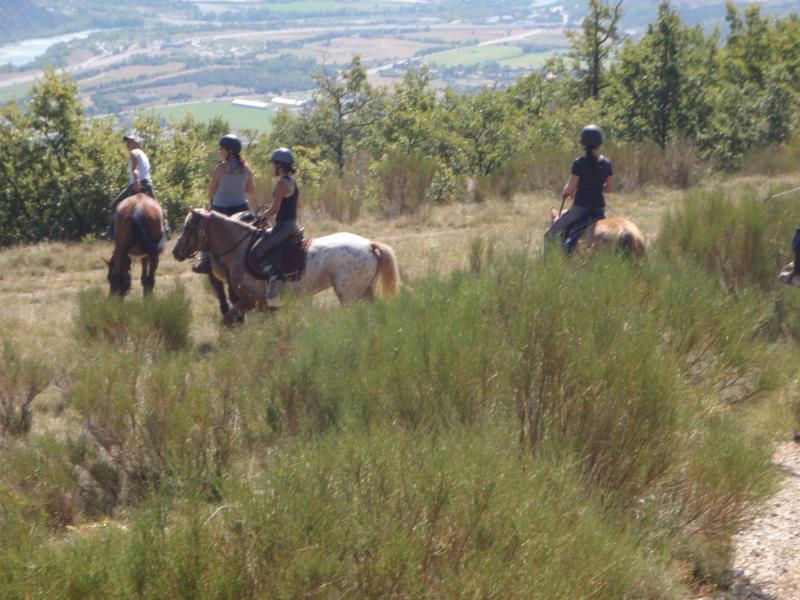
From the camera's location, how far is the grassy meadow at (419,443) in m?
3.94

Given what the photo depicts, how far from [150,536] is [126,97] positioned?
79.9m

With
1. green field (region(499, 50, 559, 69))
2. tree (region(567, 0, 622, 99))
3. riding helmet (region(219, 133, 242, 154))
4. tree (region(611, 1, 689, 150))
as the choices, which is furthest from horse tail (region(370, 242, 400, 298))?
green field (region(499, 50, 559, 69))

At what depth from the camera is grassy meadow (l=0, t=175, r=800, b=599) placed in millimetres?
3936

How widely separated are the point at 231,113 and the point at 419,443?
210 ft

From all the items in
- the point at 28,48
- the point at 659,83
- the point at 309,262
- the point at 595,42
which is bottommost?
the point at 309,262

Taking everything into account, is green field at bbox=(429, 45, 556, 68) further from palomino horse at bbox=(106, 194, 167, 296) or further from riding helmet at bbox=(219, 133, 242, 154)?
riding helmet at bbox=(219, 133, 242, 154)

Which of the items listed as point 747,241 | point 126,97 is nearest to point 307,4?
point 126,97

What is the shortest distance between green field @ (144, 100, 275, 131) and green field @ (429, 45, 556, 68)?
23.3 m

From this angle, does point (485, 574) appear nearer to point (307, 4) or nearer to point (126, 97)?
point (126, 97)

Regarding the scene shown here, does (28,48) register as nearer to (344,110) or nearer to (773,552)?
(344,110)

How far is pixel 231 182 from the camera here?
39.9ft

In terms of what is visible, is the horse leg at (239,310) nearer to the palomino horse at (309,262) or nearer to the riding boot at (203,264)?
the palomino horse at (309,262)

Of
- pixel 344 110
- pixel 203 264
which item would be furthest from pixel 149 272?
pixel 344 110

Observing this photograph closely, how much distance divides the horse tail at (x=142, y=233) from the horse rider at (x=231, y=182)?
1010 millimetres
